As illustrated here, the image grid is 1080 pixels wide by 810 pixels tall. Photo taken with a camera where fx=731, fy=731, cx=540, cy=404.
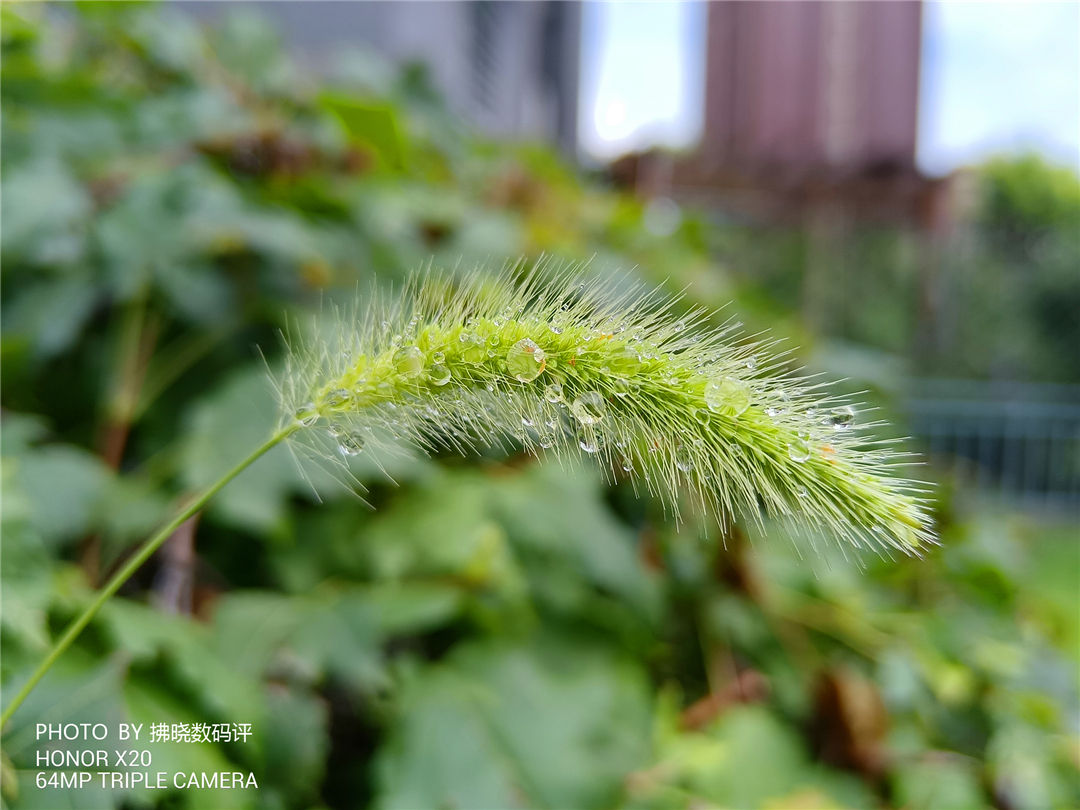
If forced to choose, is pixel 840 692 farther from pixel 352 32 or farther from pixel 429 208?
pixel 352 32

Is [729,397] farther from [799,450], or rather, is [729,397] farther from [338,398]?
[338,398]

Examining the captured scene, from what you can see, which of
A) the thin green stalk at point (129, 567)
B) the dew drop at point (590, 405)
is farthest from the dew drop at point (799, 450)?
the thin green stalk at point (129, 567)

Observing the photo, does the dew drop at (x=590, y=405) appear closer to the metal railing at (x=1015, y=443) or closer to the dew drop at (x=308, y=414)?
the dew drop at (x=308, y=414)

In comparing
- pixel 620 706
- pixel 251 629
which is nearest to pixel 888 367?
pixel 620 706

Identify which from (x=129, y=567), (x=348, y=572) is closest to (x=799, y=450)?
(x=129, y=567)

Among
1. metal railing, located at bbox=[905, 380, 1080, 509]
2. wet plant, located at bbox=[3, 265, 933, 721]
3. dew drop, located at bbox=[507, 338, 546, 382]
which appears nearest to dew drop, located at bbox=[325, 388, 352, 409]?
wet plant, located at bbox=[3, 265, 933, 721]
